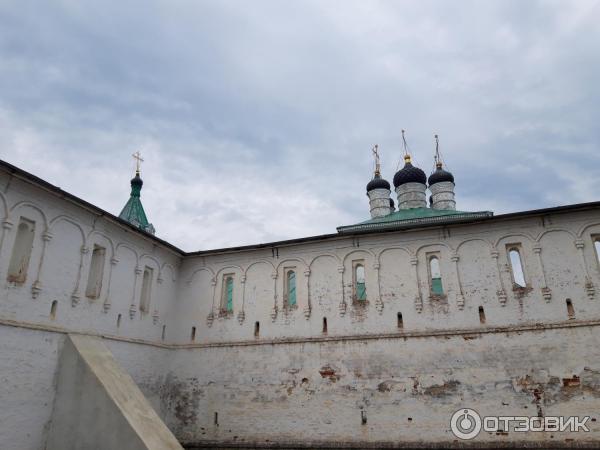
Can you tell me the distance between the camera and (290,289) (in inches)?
611

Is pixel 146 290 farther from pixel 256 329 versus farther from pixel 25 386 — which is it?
pixel 25 386

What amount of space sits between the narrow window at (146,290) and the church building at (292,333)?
7 cm

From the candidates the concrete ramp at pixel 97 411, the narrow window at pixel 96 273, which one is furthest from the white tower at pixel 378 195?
the concrete ramp at pixel 97 411

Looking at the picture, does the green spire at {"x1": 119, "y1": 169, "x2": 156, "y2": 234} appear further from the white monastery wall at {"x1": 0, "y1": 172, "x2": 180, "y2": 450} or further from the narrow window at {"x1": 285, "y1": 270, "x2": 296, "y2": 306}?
the narrow window at {"x1": 285, "y1": 270, "x2": 296, "y2": 306}

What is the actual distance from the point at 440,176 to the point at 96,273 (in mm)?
23501

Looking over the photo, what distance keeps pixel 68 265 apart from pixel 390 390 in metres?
9.37

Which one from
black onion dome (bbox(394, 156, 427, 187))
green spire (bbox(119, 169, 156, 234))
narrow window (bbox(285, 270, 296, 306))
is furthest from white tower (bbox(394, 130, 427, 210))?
green spire (bbox(119, 169, 156, 234))

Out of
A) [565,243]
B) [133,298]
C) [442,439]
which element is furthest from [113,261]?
[565,243]

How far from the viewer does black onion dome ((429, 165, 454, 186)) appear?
30.2 meters

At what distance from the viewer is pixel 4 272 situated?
10.2 m

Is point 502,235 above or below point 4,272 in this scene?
above

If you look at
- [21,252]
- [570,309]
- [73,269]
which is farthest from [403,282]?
[21,252]

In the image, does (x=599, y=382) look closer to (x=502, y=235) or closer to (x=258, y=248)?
(x=502, y=235)

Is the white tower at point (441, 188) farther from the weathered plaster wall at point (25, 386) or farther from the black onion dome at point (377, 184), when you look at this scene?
the weathered plaster wall at point (25, 386)
